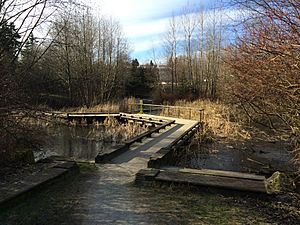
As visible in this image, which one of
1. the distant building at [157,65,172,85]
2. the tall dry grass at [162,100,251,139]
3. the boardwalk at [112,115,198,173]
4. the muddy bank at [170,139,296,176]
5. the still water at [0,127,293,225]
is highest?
the distant building at [157,65,172,85]

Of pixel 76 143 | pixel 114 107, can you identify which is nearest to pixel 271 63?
pixel 76 143

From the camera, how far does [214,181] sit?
5.30 meters

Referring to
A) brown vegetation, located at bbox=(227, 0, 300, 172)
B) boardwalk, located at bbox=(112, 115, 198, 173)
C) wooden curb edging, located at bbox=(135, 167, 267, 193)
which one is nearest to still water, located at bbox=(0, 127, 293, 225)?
wooden curb edging, located at bbox=(135, 167, 267, 193)

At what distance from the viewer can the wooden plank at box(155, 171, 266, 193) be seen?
4.99 metres

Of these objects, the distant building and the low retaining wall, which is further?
the distant building

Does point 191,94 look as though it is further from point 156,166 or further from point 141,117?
point 156,166

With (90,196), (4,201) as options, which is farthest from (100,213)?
(4,201)

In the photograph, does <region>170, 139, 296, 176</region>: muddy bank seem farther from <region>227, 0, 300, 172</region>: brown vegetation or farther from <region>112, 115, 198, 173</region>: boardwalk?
<region>227, 0, 300, 172</region>: brown vegetation

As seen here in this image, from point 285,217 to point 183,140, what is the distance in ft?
24.6

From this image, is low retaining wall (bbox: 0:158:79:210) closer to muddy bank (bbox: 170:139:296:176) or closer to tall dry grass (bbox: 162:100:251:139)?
muddy bank (bbox: 170:139:296:176)

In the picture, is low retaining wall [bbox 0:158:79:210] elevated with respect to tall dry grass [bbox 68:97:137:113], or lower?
lower

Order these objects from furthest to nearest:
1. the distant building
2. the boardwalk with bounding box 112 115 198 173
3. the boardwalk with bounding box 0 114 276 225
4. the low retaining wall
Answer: the distant building
the boardwalk with bounding box 112 115 198 173
the low retaining wall
the boardwalk with bounding box 0 114 276 225

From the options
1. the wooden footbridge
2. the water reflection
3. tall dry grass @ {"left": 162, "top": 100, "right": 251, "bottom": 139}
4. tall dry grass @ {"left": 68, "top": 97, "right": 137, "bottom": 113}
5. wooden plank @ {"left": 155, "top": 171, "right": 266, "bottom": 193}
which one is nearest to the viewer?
wooden plank @ {"left": 155, "top": 171, "right": 266, "bottom": 193}

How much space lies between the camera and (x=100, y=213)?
405 cm
